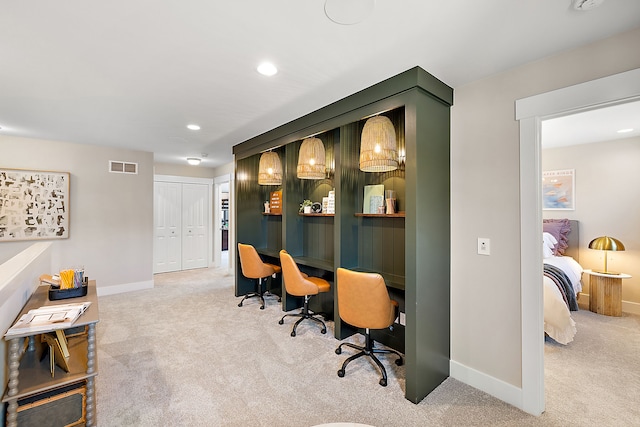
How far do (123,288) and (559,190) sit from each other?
721cm

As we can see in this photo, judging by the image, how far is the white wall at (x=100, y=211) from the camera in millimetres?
4145

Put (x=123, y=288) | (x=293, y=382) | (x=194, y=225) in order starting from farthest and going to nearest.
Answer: (x=194, y=225), (x=123, y=288), (x=293, y=382)

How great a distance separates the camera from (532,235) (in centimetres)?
194

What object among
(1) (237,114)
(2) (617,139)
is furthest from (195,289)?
(2) (617,139)

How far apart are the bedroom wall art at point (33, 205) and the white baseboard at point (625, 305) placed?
754 cm

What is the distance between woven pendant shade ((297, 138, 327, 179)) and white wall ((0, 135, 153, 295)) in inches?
133

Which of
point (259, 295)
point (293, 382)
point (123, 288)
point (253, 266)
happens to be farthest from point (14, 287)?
point (123, 288)

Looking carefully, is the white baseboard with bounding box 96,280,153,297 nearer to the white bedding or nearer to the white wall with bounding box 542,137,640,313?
the white bedding

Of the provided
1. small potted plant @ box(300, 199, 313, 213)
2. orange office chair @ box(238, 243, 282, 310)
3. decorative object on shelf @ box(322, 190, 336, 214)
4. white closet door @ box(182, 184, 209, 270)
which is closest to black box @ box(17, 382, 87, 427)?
orange office chair @ box(238, 243, 282, 310)

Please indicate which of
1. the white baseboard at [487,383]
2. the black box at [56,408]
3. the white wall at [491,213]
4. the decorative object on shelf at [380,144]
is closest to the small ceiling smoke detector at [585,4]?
the white wall at [491,213]

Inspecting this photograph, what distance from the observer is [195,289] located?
4.89 metres

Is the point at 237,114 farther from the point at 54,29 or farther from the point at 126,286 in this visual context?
the point at 126,286

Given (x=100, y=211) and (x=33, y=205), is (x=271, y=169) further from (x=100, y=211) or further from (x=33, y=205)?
(x=33, y=205)

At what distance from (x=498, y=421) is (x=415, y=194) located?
1.57 meters
